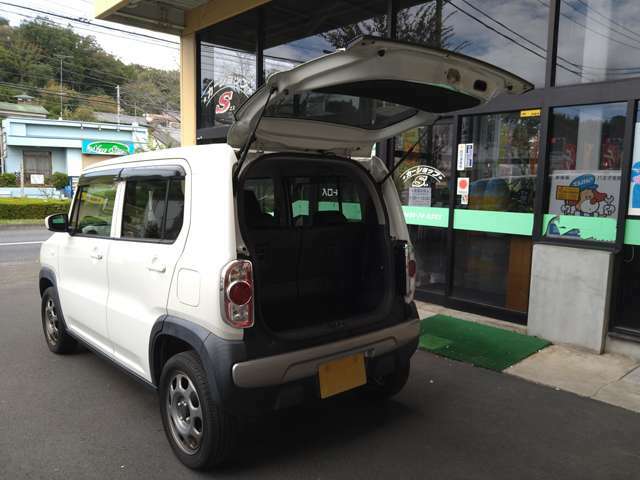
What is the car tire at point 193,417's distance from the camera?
2637 mm

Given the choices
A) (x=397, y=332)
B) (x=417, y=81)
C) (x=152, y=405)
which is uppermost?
(x=417, y=81)

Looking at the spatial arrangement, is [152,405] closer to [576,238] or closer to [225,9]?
[576,238]

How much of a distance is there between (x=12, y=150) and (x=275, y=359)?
39.9 metres

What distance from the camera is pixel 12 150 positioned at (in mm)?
35219

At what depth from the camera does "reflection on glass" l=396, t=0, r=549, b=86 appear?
5.50 meters

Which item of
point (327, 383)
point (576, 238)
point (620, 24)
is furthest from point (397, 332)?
point (620, 24)

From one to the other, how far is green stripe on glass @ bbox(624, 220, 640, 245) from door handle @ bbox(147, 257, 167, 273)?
426cm

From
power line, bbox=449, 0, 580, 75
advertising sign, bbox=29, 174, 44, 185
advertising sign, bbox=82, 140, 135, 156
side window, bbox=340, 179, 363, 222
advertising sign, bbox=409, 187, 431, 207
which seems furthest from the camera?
advertising sign, bbox=82, 140, 135, 156

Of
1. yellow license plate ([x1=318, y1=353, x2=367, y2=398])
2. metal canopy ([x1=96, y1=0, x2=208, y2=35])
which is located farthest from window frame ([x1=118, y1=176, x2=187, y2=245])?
metal canopy ([x1=96, y1=0, x2=208, y2=35])

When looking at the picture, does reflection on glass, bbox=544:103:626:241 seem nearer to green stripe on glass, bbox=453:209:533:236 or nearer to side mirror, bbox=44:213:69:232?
green stripe on glass, bbox=453:209:533:236

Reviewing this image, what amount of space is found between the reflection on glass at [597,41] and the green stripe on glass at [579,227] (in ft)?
4.64

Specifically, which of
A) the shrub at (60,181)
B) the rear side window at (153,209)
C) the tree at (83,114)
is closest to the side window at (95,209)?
the rear side window at (153,209)

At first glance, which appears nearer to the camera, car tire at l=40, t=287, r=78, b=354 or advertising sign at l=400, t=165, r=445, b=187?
car tire at l=40, t=287, r=78, b=354

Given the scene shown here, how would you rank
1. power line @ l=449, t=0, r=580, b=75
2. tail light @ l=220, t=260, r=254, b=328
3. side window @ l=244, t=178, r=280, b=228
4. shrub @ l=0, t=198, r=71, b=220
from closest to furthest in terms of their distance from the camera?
1. tail light @ l=220, t=260, r=254, b=328
2. side window @ l=244, t=178, r=280, b=228
3. power line @ l=449, t=0, r=580, b=75
4. shrub @ l=0, t=198, r=71, b=220
